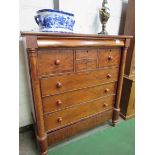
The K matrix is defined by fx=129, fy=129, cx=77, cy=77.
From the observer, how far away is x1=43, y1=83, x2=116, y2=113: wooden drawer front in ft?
3.70

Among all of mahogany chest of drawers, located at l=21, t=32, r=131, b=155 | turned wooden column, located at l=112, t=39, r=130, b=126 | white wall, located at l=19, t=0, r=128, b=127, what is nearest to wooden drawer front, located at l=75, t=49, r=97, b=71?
mahogany chest of drawers, located at l=21, t=32, r=131, b=155

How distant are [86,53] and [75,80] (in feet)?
0.88

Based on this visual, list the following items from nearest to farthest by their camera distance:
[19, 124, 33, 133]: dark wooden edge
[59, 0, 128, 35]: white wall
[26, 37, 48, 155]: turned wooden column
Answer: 1. [26, 37, 48, 155]: turned wooden column
2. [59, 0, 128, 35]: white wall
3. [19, 124, 33, 133]: dark wooden edge

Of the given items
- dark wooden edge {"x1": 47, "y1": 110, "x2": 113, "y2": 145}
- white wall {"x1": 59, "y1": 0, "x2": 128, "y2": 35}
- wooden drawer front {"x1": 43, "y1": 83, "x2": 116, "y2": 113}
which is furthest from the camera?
white wall {"x1": 59, "y1": 0, "x2": 128, "y2": 35}

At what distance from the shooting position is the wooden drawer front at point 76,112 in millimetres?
1193

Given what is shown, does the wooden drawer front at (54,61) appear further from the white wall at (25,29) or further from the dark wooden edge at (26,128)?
the dark wooden edge at (26,128)

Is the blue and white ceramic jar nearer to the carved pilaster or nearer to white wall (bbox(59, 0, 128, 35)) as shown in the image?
the carved pilaster

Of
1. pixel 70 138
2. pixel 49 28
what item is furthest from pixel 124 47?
pixel 70 138

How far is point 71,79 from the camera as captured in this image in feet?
3.80

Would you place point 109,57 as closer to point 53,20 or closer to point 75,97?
point 75,97

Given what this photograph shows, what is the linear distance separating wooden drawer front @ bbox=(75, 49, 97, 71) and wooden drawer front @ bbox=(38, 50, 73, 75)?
71 mm

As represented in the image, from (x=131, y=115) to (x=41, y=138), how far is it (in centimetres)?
130
